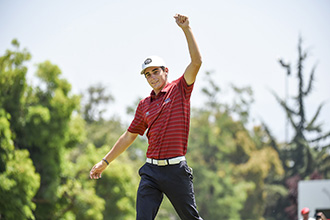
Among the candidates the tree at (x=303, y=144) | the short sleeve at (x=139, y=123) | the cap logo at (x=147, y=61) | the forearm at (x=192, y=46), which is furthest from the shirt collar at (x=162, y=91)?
the tree at (x=303, y=144)

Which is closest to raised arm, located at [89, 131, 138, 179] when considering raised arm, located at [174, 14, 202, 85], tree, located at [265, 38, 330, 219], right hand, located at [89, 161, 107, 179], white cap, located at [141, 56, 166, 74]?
right hand, located at [89, 161, 107, 179]

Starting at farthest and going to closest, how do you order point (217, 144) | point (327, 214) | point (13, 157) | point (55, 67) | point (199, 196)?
point (217, 144), point (199, 196), point (55, 67), point (13, 157), point (327, 214)

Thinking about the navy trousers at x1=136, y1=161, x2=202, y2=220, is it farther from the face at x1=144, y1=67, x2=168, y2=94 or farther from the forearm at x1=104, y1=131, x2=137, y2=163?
the face at x1=144, y1=67, x2=168, y2=94

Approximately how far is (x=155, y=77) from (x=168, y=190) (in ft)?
3.62

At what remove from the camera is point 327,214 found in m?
17.8

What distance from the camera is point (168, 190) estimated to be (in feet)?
15.8

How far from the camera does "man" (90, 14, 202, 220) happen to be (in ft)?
15.7

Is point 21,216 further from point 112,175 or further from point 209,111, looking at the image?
point 209,111

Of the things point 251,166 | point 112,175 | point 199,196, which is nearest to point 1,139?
point 112,175

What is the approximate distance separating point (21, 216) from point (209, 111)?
30.9 metres

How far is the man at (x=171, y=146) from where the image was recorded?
15.7 feet

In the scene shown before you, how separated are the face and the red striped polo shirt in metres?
0.07

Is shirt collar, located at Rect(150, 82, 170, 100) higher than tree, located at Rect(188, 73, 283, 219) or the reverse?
higher

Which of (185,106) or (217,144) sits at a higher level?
(185,106)
